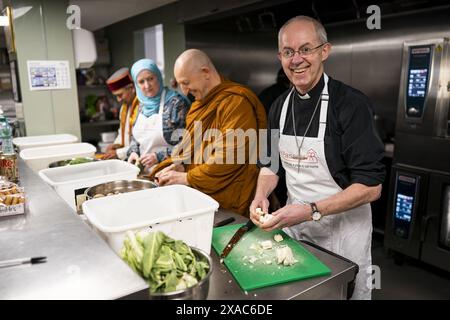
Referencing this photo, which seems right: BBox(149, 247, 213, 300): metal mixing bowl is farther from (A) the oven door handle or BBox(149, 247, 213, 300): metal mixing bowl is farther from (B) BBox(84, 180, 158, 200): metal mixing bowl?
(A) the oven door handle

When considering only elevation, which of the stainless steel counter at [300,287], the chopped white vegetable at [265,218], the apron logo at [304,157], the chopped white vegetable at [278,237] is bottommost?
the stainless steel counter at [300,287]

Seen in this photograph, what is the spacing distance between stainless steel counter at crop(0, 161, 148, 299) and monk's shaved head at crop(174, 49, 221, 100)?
1086 millimetres

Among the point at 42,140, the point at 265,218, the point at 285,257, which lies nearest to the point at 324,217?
the point at 265,218

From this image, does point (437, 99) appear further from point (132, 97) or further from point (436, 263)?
point (132, 97)

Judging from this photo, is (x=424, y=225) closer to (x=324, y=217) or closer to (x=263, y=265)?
(x=324, y=217)

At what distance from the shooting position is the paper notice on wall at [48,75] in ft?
8.62

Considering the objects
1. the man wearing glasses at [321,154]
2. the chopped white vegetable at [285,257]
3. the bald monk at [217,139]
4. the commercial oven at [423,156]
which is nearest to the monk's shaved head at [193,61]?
the bald monk at [217,139]

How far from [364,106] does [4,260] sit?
1231mm

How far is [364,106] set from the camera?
1.42 m

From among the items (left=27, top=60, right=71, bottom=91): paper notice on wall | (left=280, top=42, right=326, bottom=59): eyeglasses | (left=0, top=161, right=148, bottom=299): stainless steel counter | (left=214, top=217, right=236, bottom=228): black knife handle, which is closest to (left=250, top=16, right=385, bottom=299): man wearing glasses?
(left=280, top=42, right=326, bottom=59): eyeglasses

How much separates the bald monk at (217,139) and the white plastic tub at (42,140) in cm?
79

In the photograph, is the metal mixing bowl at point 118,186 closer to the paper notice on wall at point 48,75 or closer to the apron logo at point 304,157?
the apron logo at point 304,157

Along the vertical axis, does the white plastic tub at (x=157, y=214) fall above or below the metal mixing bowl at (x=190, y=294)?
above
